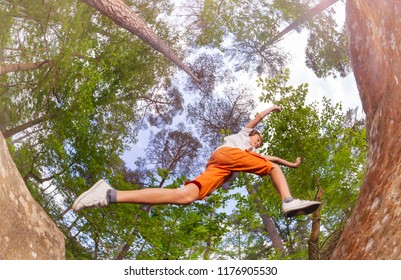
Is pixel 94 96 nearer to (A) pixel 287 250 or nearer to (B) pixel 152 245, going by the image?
(B) pixel 152 245

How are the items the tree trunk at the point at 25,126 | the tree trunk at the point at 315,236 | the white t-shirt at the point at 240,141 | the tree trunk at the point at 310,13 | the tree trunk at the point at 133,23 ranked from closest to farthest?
the white t-shirt at the point at 240,141
the tree trunk at the point at 315,236
the tree trunk at the point at 133,23
the tree trunk at the point at 25,126
the tree trunk at the point at 310,13

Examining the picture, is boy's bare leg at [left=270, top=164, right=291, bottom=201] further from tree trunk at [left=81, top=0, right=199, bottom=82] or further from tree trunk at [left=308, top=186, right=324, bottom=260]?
tree trunk at [left=81, top=0, right=199, bottom=82]

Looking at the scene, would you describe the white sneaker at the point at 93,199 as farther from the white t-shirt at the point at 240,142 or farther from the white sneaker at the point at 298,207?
the white sneaker at the point at 298,207

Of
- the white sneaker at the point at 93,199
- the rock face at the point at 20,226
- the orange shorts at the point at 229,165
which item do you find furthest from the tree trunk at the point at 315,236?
the rock face at the point at 20,226

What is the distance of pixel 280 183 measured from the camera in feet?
20.6

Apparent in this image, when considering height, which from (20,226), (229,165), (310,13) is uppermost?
(310,13)

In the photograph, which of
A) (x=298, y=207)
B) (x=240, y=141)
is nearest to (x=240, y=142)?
(x=240, y=141)

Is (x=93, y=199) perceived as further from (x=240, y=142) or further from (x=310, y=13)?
(x=310, y=13)

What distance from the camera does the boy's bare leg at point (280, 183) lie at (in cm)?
608

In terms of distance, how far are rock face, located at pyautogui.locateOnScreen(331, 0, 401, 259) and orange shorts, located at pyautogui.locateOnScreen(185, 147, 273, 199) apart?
1.33 metres

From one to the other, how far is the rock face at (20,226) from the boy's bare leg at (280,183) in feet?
9.49

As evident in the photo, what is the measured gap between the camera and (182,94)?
8.96 metres

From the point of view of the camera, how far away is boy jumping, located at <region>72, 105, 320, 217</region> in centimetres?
582

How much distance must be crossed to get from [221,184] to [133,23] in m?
3.72
